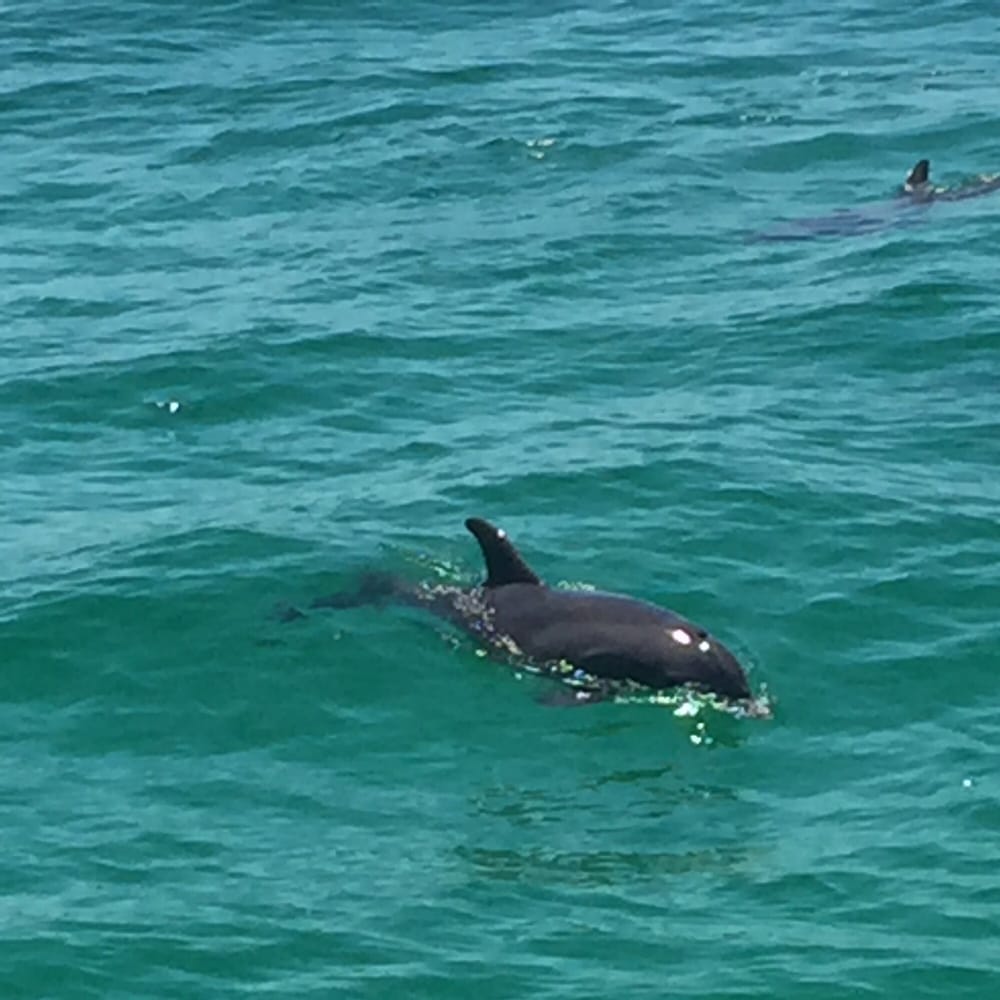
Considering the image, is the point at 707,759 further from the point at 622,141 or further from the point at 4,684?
the point at 622,141

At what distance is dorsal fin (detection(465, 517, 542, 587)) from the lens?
19.9 metres

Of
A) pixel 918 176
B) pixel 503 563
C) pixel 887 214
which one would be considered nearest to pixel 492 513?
pixel 503 563

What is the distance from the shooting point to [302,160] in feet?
120

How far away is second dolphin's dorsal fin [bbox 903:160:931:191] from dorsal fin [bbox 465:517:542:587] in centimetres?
1407

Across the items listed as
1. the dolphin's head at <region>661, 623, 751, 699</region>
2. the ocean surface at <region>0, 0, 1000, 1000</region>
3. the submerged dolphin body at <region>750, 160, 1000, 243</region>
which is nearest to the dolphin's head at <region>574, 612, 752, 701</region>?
the dolphin's head at <region>661, 623, 751, 699</region>

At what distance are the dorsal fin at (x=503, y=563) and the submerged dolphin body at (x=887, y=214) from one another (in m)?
12.5

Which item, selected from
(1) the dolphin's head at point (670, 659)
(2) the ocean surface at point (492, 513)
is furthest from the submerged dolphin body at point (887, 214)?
(1) the dolphin's head at point (670, 659)

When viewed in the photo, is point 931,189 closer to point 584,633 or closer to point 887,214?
point 887,214

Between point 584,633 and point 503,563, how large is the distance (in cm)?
114

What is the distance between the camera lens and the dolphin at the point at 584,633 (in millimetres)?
18875

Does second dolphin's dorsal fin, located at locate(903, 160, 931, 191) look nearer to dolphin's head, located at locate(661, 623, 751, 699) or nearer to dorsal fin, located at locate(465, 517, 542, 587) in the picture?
dorsal fin, located at locate(465, 517, 542, 587)

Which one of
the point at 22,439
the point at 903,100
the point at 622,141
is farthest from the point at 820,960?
the point at 903,100

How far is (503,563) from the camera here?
65.9 ft

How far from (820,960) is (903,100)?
997 inches
